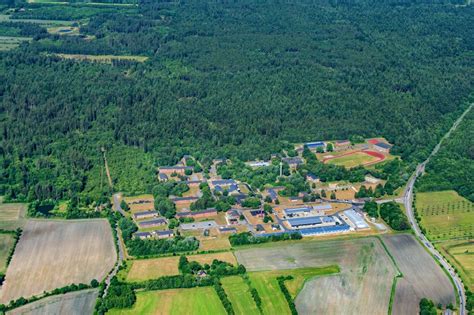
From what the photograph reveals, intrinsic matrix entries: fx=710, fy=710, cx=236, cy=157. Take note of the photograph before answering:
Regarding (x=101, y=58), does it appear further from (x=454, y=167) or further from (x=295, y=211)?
(x=454, y=167)

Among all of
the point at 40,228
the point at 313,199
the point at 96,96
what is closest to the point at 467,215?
the point at 313,199

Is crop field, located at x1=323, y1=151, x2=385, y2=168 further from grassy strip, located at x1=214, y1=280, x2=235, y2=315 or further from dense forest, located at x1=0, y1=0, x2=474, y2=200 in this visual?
grassy strip, located at x1=214, y1=280, x2=235, y2=315

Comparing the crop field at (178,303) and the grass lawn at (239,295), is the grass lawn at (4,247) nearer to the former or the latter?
the crop field at (178,303)

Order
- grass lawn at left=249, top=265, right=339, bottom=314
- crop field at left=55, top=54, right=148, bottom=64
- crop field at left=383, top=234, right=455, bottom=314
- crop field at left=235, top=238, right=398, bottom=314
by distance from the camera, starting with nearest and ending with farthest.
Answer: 1. grass lawn at left=249, top=265, right=339, bottom=314
2. crop field at left=235, top=238, right=398, bottom=314
3. crop field at left=383, top=234, right=455, bottom=314
4. crop field at left=55, top=54, right=148, bottom=64

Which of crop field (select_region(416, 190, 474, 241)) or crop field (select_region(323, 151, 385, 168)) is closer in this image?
crop field (select_region(416, 190, 474, 241))

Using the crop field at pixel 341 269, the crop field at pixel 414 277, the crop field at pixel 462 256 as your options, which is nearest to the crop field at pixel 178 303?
the crop field at pixel 341 269

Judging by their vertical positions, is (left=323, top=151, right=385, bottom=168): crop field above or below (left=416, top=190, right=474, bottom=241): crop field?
above

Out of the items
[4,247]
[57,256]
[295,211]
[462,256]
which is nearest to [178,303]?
[57,256]

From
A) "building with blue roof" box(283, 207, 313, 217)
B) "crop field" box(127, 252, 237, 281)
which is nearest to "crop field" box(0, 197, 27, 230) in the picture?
"crop field" box(127, 252, 237, 281)
